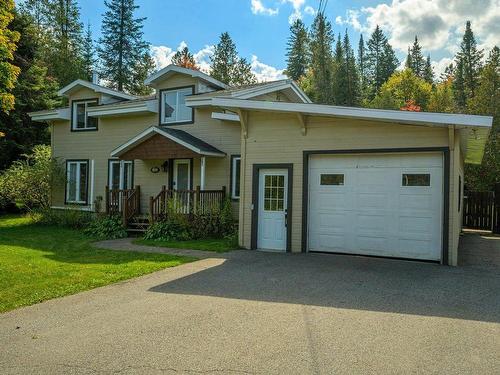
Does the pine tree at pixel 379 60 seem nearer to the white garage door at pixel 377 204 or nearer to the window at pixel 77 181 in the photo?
the window at pixel 77 181

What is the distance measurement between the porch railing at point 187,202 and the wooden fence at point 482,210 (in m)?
10.9

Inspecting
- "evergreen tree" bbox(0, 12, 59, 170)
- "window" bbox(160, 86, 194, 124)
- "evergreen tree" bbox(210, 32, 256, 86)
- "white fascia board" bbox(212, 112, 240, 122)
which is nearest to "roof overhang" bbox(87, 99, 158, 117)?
"window" bbox(160, 86, 194, 124)

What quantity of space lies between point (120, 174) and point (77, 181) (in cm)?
293

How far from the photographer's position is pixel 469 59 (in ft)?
151

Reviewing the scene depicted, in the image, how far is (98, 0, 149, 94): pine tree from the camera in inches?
1421

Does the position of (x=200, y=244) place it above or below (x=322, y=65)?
below

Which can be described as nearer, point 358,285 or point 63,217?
point 358,285

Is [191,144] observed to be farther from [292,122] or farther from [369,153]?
[369,153]

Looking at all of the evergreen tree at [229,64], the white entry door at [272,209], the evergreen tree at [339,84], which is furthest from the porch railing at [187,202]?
the evergreen tree at [229,64]

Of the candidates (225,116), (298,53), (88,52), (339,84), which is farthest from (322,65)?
(225,116)

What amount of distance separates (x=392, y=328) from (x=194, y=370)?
2.35 meters

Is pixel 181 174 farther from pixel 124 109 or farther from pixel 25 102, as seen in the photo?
pixel 25 102

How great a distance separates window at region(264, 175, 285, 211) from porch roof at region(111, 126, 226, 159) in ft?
11.8

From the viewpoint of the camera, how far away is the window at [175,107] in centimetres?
1580
